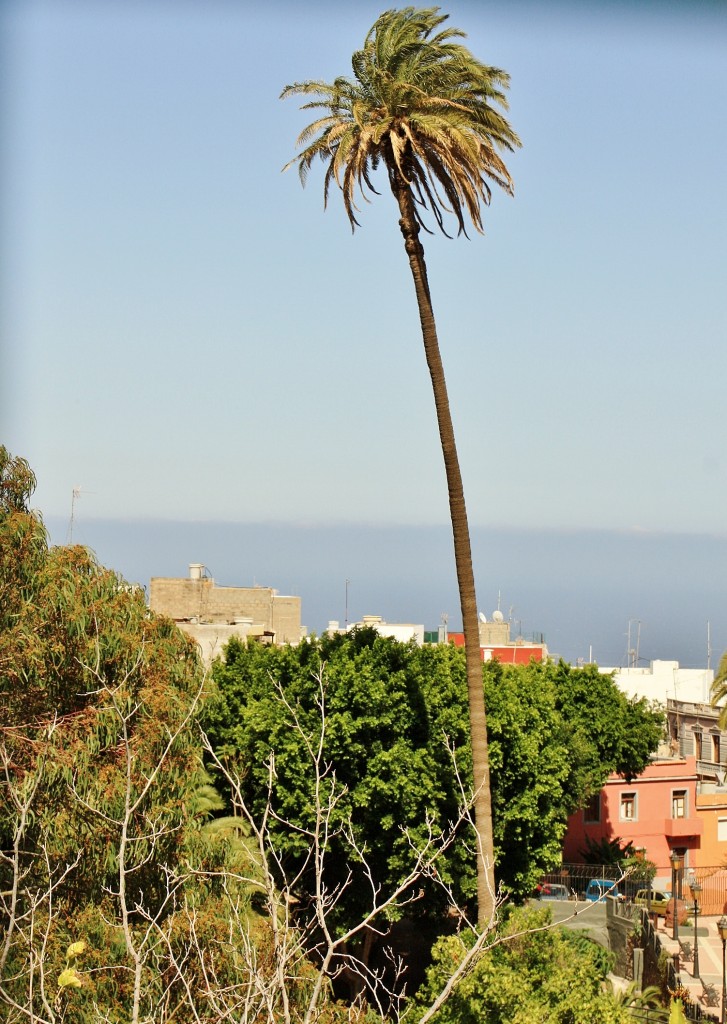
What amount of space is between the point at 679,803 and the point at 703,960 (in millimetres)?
12376

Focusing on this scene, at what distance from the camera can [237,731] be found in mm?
22953

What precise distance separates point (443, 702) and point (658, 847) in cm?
2239

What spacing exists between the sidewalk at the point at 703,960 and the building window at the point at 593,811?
5.78 meters

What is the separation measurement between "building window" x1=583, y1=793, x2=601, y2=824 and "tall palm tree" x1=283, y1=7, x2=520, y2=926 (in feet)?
73.8

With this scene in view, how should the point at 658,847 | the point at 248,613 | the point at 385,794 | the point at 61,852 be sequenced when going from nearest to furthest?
the point at 61,852 < the point at 385,794 < the point at 658,847 < the point at 248,613

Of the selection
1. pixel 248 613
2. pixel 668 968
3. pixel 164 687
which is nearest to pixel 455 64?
pixel 164 687

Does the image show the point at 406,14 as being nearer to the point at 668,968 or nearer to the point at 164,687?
the point at 164,687

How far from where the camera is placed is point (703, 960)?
30.9 metres

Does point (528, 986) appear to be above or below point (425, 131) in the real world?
below

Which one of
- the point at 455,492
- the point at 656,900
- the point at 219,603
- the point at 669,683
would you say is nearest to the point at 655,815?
the point at 656,900

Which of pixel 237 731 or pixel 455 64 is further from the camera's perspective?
pixel 237 731

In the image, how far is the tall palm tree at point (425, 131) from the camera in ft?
61.2

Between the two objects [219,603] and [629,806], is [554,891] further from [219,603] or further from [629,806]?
[219,603]

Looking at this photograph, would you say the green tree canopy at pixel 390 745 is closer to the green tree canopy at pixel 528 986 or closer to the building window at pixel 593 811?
the green tree canopy at pixel 528 986
